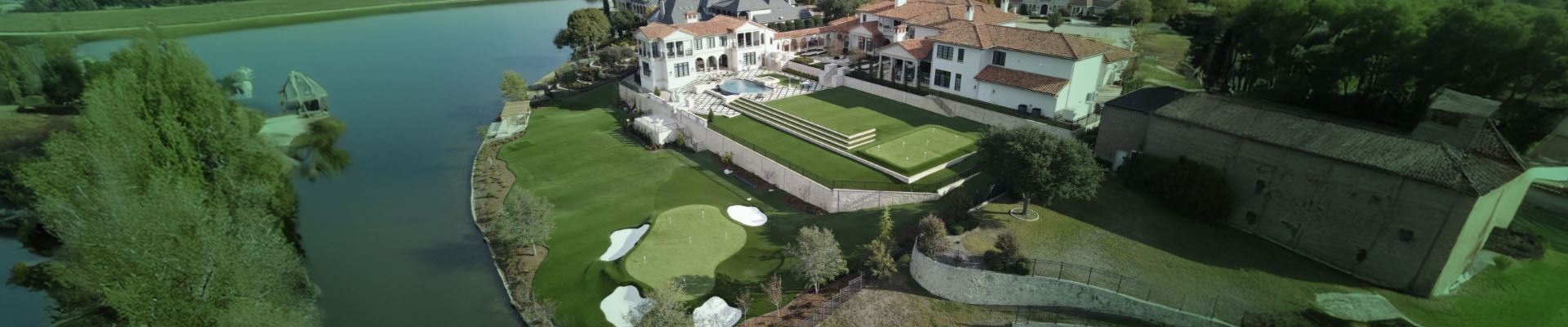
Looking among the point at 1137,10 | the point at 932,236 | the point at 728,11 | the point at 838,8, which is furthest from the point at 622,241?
the point at 1137,10

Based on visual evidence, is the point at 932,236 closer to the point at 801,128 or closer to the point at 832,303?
the point at 832,303

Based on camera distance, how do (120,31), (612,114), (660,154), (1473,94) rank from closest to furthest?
(1473,94), (660,154), (612,114), (120,31)

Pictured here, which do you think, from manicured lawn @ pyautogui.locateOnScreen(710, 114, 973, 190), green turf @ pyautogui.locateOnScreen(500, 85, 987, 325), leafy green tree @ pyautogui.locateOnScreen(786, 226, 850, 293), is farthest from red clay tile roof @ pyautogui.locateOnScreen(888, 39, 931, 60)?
leafy green tree @ pyautogui.locateOnScreen(786, 226, 850, 293)

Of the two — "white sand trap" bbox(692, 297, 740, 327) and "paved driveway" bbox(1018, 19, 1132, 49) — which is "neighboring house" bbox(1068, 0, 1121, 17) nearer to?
"paved driveway" bbox(1018, 19, 1132, 49)

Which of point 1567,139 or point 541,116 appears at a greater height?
Answer: point 1567,139

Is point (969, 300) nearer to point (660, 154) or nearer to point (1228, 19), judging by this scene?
point (660, 154)

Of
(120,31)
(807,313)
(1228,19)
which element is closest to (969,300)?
(807,313)

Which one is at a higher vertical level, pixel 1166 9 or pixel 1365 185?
pixel 1166 9
